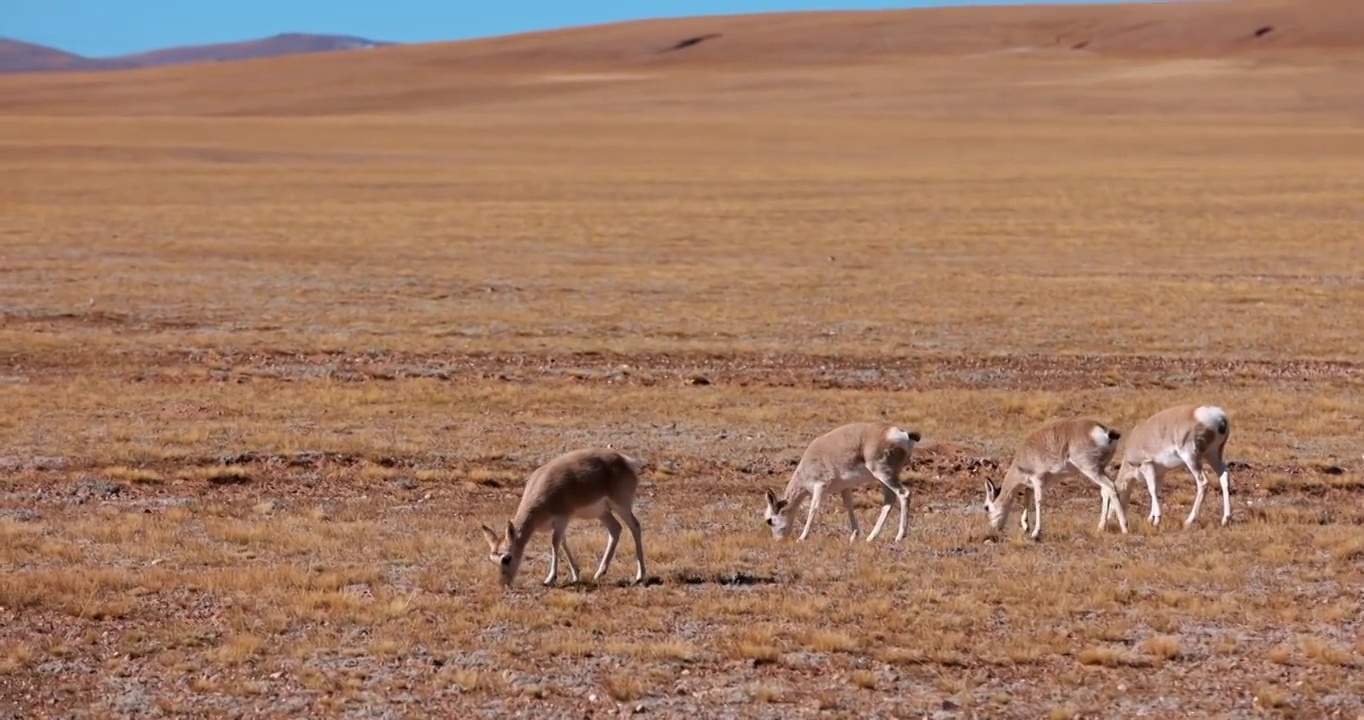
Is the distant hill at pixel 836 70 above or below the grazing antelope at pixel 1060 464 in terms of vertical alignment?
above

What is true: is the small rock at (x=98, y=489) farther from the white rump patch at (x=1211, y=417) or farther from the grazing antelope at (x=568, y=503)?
the white rump patch at (x=1211, y=417)

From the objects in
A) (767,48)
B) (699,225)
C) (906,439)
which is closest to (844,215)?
(699,225)

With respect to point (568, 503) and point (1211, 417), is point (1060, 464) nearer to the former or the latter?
point (1211, 417)

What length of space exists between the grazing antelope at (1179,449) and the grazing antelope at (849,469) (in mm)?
2277

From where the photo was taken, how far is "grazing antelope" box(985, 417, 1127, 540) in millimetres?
14141

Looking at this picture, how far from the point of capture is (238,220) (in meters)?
52.1

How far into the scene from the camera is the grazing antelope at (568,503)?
11898 millimetres

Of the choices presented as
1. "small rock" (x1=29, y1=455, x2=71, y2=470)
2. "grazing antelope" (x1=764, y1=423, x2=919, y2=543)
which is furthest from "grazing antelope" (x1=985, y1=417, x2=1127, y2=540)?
"small rock" (x1=29, y1=455, x2=71, y2=470)

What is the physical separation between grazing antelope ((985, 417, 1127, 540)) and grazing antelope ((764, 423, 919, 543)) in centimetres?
106

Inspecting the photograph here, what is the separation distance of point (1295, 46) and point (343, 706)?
16501 centimetres

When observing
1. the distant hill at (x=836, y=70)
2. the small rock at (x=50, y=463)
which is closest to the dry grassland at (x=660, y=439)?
the small rock at (x=50, y=463)

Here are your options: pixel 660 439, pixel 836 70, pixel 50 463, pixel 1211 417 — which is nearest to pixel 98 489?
pixel 50 463

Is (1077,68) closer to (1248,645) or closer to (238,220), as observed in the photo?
(238,220)

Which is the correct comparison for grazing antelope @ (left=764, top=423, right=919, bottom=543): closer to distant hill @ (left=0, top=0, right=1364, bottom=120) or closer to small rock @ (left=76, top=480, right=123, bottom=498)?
small rock @ (left=76, top=480, right=123, bottom=498)
